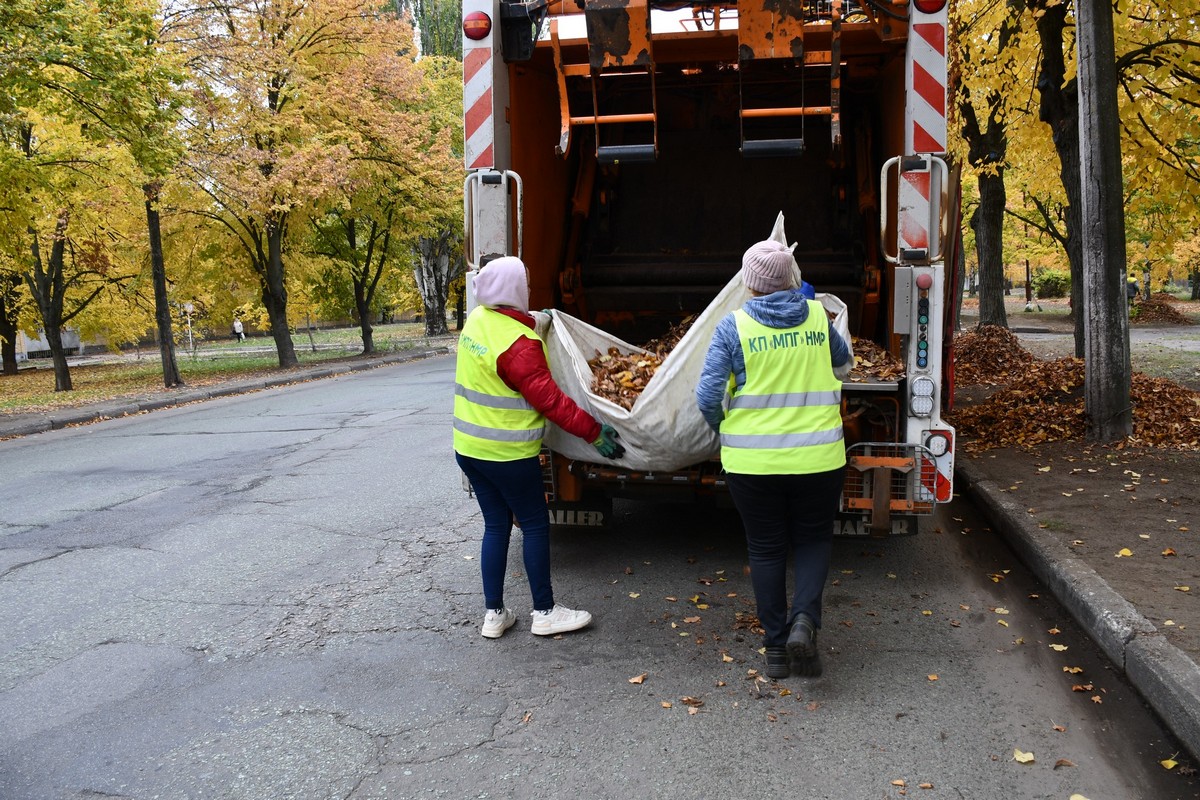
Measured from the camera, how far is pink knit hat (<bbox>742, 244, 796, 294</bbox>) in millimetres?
3596

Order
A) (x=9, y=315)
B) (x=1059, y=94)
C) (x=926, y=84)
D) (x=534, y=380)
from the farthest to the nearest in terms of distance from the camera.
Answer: (x=9, y=315) → (x=1059, y=94) → (x=926, y=84) → (x=534, y=380)

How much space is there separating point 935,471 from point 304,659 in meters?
3.05

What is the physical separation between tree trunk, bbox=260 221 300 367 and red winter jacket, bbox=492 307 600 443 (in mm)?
18582

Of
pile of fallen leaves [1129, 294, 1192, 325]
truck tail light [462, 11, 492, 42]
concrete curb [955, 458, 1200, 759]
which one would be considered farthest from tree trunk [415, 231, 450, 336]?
concrete curb [955, 458, 1200, 759]

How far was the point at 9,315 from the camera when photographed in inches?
982

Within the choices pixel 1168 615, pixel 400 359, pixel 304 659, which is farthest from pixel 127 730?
pixel 400 359

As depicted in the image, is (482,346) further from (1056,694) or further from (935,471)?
(1056,694)

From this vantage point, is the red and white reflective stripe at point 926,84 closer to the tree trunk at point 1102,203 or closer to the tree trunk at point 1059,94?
the tree trunk at point 1102,203

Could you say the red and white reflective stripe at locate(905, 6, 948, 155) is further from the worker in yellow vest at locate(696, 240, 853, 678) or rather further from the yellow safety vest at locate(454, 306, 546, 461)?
the yellow safety vest at locate(454, 306, 546, 461)

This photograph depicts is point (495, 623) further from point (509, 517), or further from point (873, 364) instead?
point (873, 364)

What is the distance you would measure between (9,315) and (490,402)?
26.4 m

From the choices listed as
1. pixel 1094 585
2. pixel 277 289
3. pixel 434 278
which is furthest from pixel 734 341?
pixel 434 278

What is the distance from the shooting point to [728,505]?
488cm

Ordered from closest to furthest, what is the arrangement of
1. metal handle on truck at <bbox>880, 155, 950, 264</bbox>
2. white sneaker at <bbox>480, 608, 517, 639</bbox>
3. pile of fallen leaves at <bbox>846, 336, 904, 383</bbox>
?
white sneaker at <bbox>480, 608, 517, 639</bbox> < metal handle on truck at <bbox>880, 155, 950, 264</bbox> < pile of fallen leaves at <bbox>846, 336, 904, 383</bbox>
